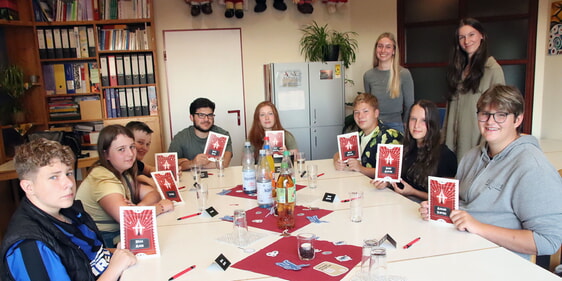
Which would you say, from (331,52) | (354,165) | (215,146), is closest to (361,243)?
(354,165)

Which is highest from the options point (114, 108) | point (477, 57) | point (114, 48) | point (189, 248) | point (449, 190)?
point (114, 48)

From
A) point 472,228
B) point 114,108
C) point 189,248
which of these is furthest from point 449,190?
point 114,108

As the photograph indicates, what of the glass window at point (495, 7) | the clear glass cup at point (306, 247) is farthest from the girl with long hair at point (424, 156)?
the glass window at point (495, 7)

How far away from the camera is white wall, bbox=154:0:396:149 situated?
5281 mm

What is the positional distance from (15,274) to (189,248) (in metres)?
0.62

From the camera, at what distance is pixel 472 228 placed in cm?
172

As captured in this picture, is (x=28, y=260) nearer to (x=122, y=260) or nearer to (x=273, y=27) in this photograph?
(x=122, y=260)

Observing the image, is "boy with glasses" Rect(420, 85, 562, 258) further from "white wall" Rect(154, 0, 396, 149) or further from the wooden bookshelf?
the wooden bookshelf

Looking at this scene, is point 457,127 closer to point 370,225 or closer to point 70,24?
point 370,225

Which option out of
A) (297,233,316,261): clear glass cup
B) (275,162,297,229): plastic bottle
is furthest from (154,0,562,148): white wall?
(297,233,316,261): clear glass cup

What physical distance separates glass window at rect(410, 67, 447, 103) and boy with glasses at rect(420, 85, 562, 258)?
3.43 m

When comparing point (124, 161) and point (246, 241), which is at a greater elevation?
point (124, 161)

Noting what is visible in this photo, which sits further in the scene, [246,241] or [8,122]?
[8,122]

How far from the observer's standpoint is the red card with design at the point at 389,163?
2.40m
